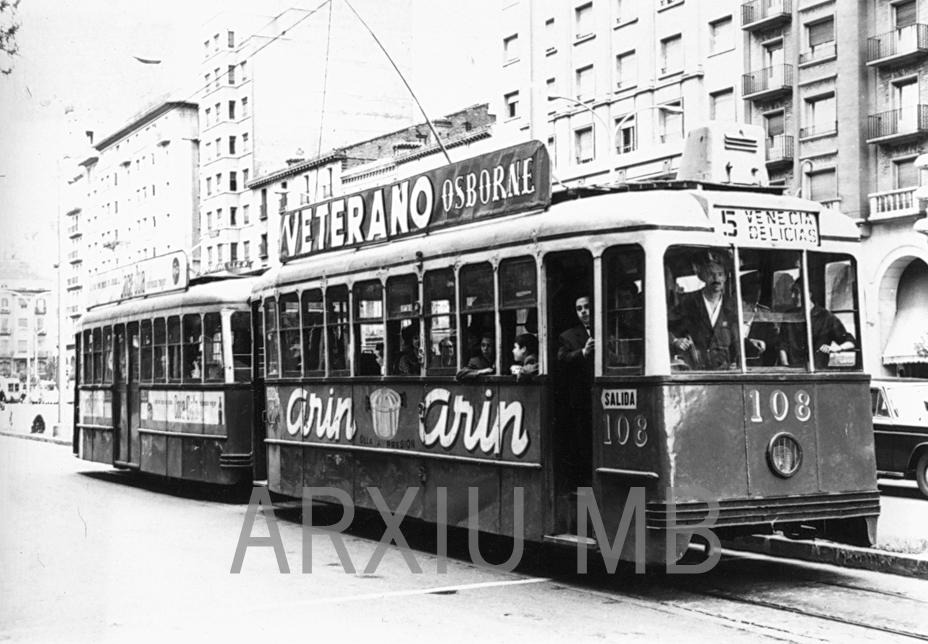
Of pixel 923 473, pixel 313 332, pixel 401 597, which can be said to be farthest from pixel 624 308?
pixel 923 473

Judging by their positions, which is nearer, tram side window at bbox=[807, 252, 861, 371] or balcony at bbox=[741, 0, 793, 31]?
tram side window at bbox=[807, 252, 861, 371]

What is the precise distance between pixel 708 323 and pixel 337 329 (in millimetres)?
5076

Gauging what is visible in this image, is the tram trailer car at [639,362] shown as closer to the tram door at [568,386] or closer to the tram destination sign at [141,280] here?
the tram door at [568,386]

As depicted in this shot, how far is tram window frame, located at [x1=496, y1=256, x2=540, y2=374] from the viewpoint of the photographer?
10023 mm

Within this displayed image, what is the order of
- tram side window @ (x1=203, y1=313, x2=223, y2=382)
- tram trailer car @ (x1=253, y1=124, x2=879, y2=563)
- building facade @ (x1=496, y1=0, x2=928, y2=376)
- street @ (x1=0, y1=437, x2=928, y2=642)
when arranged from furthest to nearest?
building facade @ (x1=496, y1=0, x2=928, y2=376)
tram side window @ (x1=203, y1=313, x2=223, y2=382)
tram trailer car @ (x1=253, y1=124, x2=879, y2=563)
street @ (x1=0, y1=437, x2=928, y2=642)

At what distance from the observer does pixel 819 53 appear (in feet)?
122

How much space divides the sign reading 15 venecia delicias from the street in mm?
3084

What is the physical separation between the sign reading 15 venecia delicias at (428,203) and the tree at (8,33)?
4.35 m

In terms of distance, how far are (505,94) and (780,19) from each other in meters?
8.78

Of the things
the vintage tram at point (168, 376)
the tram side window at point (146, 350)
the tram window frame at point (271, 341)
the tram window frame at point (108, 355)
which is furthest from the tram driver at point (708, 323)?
the tram window frame at point (108, 355)

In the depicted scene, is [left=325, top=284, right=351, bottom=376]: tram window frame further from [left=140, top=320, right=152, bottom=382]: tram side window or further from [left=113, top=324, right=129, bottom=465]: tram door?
[left=113, top=324, right=129, bottom=465]: tram door

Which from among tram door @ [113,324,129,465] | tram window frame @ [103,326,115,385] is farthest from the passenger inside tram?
tram window frame @ [103,326,115,385]

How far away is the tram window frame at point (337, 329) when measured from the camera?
12945 millimetres

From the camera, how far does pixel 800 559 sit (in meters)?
10.9
